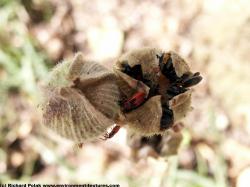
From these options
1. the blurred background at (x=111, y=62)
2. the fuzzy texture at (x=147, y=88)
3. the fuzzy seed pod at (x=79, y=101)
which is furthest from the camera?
the blurred background at (x=111, y=62)

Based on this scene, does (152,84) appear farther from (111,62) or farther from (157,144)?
(111,62)

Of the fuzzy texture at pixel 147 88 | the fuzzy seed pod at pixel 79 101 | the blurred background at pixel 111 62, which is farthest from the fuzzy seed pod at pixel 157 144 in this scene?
the blurred background at pixel 111 62

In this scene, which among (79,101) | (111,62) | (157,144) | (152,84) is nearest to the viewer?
(79,101)

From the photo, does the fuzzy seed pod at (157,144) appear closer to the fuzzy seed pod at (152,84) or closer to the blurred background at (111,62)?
the fuzzy seed pod at (152,84)

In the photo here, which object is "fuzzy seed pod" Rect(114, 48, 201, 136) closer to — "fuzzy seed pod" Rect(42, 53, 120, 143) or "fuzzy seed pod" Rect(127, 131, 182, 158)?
"fuzzy seed pod" Rect(42, 53, 120, 143)

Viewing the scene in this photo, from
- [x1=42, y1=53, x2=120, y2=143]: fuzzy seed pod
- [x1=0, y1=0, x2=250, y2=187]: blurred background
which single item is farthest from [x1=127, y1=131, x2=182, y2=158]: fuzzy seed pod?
[x1=0, y1=0, x2=250, y2=187]: blurred background

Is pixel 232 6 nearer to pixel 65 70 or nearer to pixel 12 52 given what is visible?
pixel 12 52

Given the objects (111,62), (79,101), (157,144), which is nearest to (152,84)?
(79,101)
